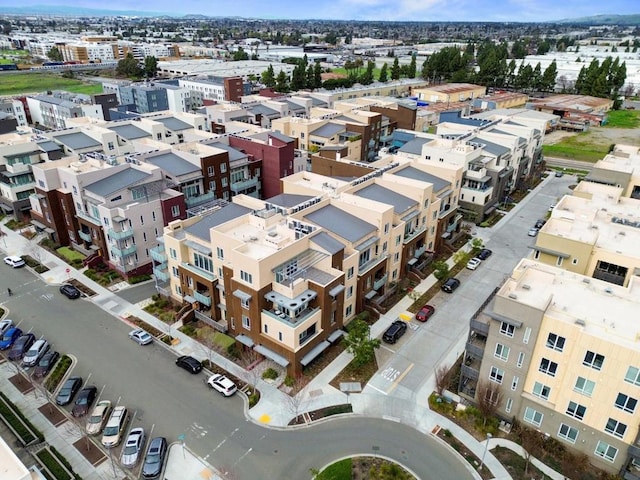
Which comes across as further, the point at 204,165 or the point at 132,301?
the point at 204,165

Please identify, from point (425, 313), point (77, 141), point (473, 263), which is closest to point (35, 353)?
point (425, 313)

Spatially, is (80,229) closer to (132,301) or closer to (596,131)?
(132,301)

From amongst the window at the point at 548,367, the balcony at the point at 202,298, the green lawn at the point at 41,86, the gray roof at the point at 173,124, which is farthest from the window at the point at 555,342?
the green lawn at the point at 41,86

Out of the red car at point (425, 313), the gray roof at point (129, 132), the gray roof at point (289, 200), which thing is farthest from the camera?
the gray roof at point (129, 132)

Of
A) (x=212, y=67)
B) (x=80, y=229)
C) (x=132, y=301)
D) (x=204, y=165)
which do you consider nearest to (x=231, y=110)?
(x=204, y=165)

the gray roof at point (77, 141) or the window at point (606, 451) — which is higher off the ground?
the gray roof at point (77, 141)

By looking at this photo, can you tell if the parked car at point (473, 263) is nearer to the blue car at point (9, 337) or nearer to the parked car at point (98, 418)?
the parked car at point (98, 418)
